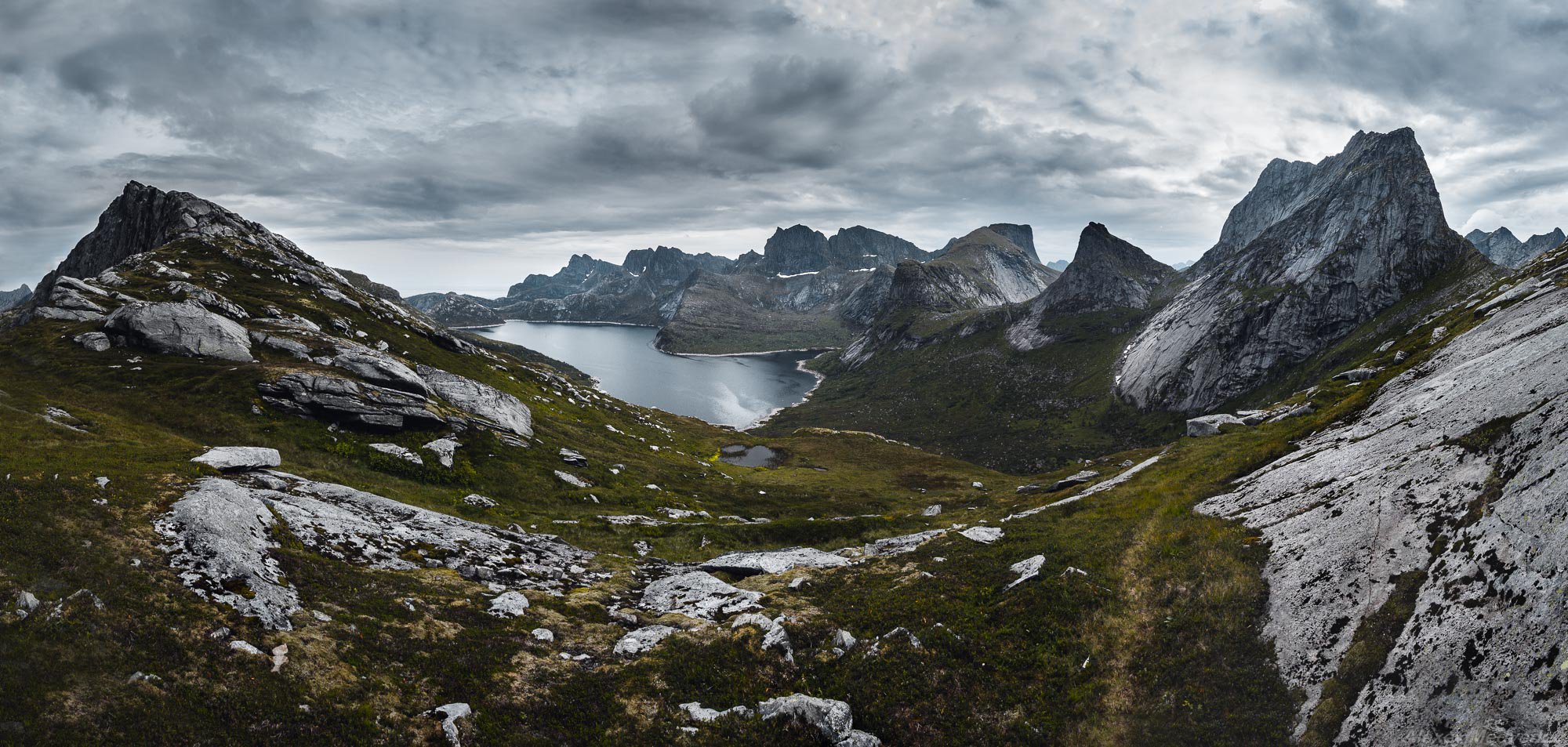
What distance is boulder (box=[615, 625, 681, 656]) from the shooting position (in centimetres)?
2408

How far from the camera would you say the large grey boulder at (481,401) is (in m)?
73.7

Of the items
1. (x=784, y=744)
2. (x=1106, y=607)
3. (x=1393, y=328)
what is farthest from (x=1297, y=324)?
(x=784, y=744)

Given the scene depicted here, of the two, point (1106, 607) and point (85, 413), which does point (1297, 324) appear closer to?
point (1106, 607)

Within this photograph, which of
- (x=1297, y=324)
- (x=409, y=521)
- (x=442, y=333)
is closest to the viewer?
(x=409, y=521)

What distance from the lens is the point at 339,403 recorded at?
177ft

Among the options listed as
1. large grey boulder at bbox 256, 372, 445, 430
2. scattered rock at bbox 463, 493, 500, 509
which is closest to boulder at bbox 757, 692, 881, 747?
scattered rock at bbox 463, 493, 500, 509

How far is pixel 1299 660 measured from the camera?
18.0m

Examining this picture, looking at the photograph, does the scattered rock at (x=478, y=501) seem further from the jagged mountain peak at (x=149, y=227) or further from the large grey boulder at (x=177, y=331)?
the jagged mountain peak at (x=149, y=227)

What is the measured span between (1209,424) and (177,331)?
125 meters

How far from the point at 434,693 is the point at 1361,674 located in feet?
94.7

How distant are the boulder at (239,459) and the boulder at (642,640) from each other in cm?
2792

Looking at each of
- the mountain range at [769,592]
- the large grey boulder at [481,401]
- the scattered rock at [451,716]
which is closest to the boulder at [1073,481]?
the mountain range at [769,592]

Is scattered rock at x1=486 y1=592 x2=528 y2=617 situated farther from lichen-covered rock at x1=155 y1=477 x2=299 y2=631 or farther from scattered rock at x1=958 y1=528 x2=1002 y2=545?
scattered rock at x1=958 y1=528 x2=1002 y2=545

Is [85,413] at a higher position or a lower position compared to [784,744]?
higher
